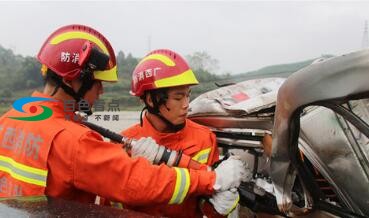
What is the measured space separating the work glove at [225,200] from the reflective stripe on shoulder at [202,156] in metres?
0.38

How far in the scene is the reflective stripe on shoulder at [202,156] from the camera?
8.01 feet

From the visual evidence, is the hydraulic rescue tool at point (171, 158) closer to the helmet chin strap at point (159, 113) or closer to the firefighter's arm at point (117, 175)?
the firefighter's arm at point (117, 175)

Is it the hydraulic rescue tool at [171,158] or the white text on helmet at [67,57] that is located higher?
the white text on helmet at [67,57]

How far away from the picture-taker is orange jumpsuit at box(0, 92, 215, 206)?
1758 millimetres

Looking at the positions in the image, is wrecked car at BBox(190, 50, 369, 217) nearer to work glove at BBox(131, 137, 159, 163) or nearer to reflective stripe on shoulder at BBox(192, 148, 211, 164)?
reflective stripe on shoulder at BBox(192, 148, 211, 164)

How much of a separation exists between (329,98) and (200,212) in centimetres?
130

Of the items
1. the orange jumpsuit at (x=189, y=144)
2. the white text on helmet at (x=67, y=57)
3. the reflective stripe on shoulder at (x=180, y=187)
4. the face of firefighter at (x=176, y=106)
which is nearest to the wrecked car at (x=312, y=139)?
the orange jumpsuit at (x=189, y=144)

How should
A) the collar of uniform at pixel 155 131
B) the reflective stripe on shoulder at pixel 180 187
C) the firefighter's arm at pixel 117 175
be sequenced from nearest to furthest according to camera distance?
1. the firefighter's arm at pixel 117 175
2. the reflective stripe on shoulder at pixel 180 187
3. the collar of uniform at pixel 155 131

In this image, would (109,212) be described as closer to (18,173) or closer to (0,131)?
(18,173)

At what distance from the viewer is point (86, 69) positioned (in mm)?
2080

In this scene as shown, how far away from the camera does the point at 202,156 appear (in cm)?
246

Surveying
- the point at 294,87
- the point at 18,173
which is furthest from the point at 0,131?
the point at 294,87

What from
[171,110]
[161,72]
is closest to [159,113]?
[171,110]

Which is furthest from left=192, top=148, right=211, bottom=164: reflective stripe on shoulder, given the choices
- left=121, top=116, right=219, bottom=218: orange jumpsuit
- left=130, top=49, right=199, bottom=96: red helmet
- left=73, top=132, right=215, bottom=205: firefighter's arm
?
left=73, top=132, right=215, bottom=205: firefighter's arm
